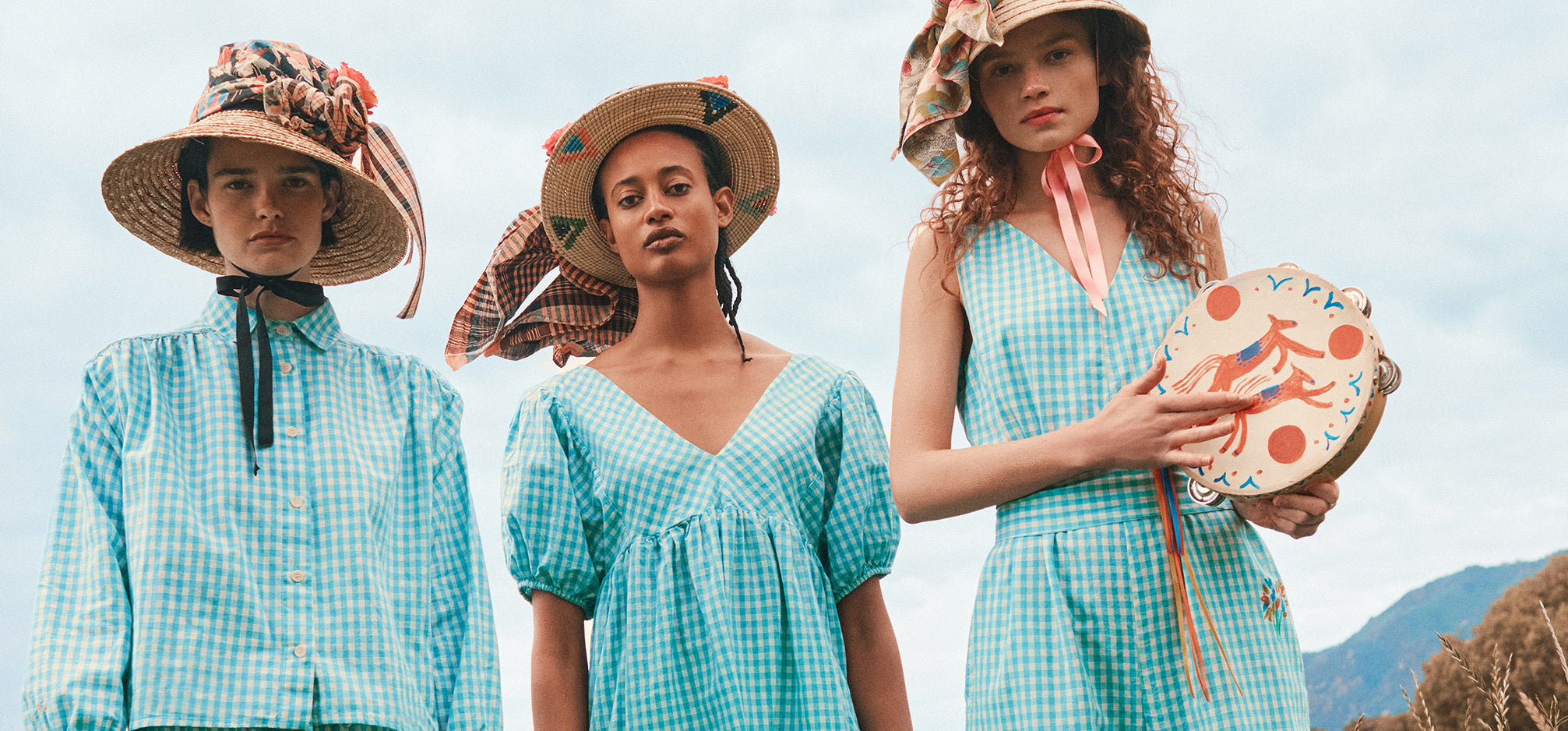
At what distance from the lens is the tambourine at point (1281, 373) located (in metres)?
2.45

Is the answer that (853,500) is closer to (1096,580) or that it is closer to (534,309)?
(1096,580)

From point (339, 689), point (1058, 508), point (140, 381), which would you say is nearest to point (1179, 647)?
point (1058, 508)

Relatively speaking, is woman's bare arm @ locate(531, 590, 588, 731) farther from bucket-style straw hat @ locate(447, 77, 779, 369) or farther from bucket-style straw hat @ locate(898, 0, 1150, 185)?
bucket-style straw hat @ locate(898, 0, 1150, 185)

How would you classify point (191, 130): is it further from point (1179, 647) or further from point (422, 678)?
point (1179, 647)

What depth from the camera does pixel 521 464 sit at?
129 inches

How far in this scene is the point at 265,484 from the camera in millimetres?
2982

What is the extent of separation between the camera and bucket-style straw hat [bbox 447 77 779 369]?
12.0 feet

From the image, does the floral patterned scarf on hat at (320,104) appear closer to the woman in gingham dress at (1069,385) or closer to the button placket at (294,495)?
the button placket at (294,495)

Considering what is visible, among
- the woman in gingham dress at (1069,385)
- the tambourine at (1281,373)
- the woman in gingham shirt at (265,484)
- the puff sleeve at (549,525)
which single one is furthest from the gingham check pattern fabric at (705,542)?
the tambourine at (1281,373)

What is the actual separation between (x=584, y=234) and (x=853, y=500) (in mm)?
1154

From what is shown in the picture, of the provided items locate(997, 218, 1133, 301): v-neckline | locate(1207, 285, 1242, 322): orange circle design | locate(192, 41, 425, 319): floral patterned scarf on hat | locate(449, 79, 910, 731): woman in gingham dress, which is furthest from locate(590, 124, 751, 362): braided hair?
locate(1207, 285, 1242, 322): orange circle design

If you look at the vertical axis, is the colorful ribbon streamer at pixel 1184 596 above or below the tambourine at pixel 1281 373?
below

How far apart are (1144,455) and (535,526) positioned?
57.7 inches

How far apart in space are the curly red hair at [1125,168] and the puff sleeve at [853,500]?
59cm
